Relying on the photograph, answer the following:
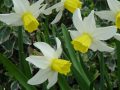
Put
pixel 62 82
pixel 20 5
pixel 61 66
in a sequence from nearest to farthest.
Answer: pixel 61 66 → pixel 20 5 → pixel 62 82

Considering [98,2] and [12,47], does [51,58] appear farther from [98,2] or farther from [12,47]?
[98,2]

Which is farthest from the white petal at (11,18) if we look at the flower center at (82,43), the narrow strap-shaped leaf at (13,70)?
the flower center at (82,43)

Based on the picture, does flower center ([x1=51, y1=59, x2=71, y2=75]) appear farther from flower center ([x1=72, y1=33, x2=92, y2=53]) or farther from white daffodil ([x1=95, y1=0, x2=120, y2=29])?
white daffodil ([x1=95, y1=0, x2=120, y2=29])

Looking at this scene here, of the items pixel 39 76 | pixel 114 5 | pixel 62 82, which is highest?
pixel 114 5

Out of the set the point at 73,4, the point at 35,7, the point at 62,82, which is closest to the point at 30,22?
the point at 35,7

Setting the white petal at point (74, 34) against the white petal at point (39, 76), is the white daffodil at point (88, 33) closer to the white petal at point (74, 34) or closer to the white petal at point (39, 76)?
the white petal at point (74, 34)

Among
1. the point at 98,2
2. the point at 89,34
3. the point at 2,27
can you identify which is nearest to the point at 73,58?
the point at 89,34

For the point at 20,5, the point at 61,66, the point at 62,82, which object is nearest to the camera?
the point at 61,66

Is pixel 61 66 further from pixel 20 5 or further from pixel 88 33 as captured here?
pixel 20 5
